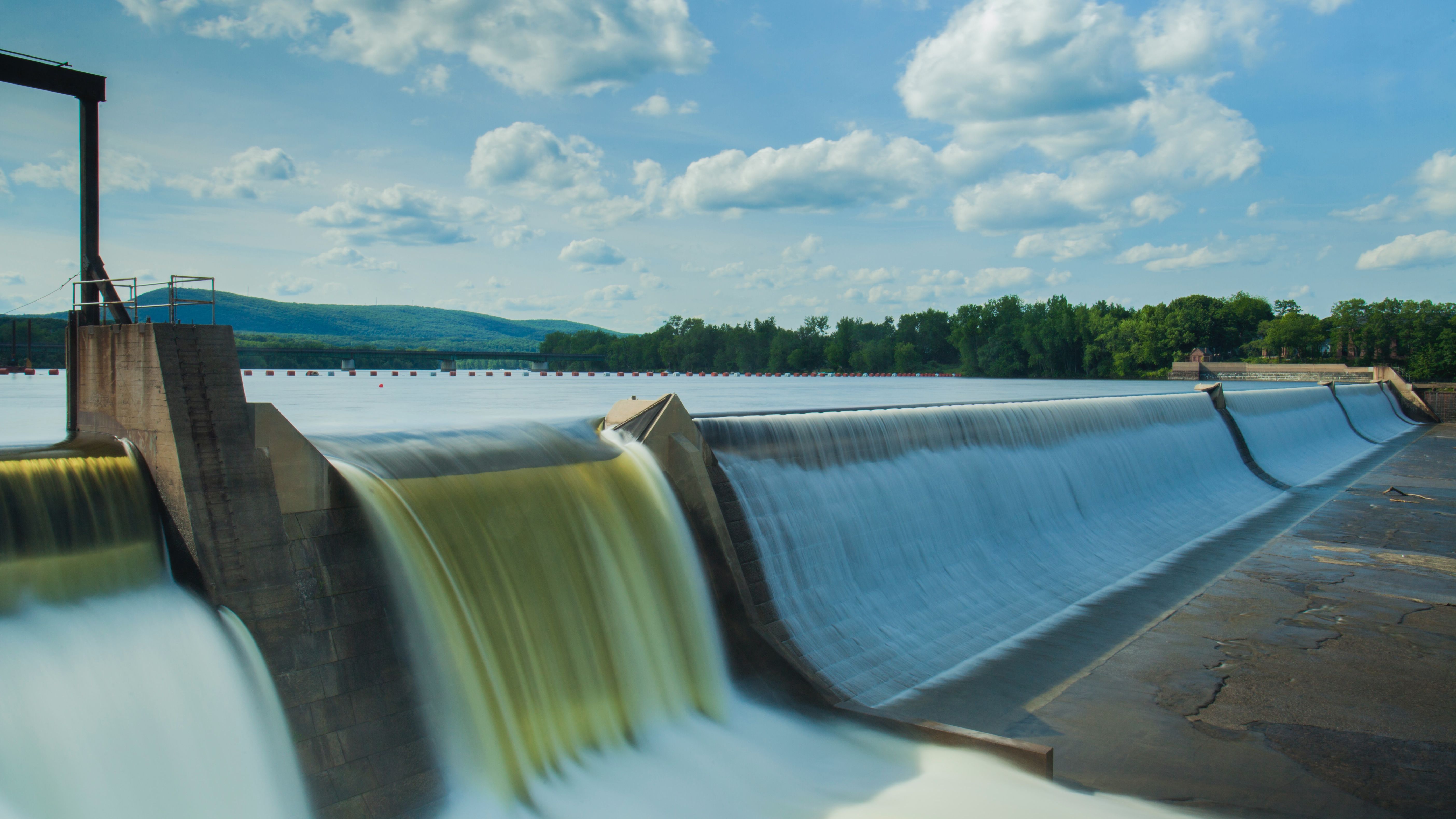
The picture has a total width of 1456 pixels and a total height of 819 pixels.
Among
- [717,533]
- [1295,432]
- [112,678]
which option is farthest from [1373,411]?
[112,678]

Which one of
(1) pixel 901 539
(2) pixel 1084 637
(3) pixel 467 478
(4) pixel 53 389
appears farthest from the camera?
(4) pixel 53 389

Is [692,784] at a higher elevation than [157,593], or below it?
below

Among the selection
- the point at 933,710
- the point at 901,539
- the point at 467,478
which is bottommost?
the point at 933,710

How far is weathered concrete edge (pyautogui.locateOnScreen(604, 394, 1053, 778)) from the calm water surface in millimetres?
1401

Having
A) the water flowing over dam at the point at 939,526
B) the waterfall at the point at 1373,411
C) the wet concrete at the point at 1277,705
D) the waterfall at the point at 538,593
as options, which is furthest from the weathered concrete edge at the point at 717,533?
the waterfall at the point at 1373,411

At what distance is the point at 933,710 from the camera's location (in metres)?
11.9

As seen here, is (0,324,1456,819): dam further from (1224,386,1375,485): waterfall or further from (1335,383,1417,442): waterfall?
(1335,383,1417,442): waterfall

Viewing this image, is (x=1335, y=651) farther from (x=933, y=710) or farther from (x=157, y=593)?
(x=157, y=593)

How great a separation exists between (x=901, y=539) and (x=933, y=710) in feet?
15.8

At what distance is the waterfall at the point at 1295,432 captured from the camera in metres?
38.6

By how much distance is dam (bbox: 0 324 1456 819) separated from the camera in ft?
25.2

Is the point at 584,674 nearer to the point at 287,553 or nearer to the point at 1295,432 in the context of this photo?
the point at 287,553

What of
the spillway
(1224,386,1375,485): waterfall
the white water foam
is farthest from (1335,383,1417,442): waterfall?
the white water foam

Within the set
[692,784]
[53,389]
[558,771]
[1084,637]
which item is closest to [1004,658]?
[1084,637]
